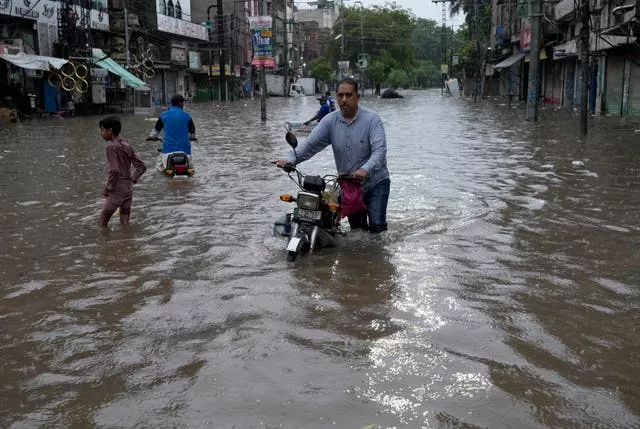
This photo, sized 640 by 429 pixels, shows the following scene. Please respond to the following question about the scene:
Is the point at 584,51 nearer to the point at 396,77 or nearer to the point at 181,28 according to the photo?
the point at 181,28

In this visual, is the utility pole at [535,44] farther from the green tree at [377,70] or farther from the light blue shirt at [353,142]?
the green tree at [377,70]

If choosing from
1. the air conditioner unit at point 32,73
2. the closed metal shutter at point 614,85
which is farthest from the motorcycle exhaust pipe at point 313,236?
the air conditioner unit at point 32,73

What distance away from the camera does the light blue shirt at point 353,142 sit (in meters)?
6.59

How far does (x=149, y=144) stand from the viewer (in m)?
18.6

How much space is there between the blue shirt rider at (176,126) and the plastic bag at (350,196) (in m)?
5.20

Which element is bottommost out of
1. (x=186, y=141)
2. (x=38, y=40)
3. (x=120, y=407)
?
(x=120, y=407)

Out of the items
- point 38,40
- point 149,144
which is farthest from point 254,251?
point 38,40

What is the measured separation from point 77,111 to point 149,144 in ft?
60.7

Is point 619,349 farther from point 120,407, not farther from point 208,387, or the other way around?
point 120,407

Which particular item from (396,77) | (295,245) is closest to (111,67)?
(295,245)

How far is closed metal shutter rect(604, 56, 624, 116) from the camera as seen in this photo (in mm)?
27719

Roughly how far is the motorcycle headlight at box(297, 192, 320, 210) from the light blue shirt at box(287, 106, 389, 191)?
1.39 feet

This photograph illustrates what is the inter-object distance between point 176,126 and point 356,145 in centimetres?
552

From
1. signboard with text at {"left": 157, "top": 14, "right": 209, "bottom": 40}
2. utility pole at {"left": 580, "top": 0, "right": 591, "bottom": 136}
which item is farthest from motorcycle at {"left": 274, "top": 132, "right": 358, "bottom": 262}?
signboard with text at {"left": 157, "top": 14, "right": 209, "bottom": 40}
